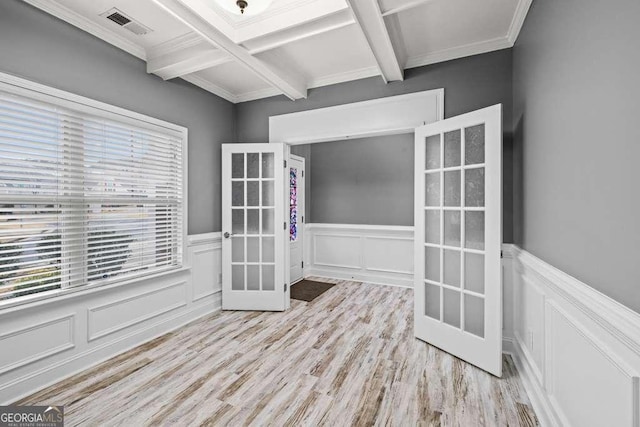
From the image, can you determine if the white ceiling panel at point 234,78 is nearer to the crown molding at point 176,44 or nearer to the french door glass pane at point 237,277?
the crown molding at point 176,44

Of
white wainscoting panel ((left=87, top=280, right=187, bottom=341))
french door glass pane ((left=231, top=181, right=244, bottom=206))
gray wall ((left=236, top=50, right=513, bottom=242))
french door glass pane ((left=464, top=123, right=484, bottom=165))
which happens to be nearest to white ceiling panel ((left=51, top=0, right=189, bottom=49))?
gray wall ((left=236, top=50, right=513, bottom=242))

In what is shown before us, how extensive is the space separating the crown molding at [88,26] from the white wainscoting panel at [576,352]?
3.68m

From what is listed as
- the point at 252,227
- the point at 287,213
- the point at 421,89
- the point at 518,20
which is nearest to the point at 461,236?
the point at 421,89

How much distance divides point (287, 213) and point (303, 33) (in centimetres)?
198

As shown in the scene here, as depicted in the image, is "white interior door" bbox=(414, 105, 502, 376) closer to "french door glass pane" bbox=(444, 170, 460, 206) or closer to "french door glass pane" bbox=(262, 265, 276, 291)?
"french door glass pane" bbox=(444, 170, 460, 206)

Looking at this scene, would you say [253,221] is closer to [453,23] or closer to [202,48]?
[202,48]

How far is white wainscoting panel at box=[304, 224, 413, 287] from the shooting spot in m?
4.71

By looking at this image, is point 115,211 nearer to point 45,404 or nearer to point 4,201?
point 4,201

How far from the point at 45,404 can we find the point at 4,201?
1.38m

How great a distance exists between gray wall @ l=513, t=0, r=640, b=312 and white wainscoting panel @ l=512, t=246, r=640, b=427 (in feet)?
0.25

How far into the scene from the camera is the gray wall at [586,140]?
99cm

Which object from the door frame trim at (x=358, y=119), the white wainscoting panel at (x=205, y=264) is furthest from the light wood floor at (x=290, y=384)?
the door frame trim at (x=358, y=119)

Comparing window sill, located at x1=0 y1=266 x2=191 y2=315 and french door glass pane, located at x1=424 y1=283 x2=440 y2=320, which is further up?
window sill, located at x1=0 y1=266 x2=191 y2=315
